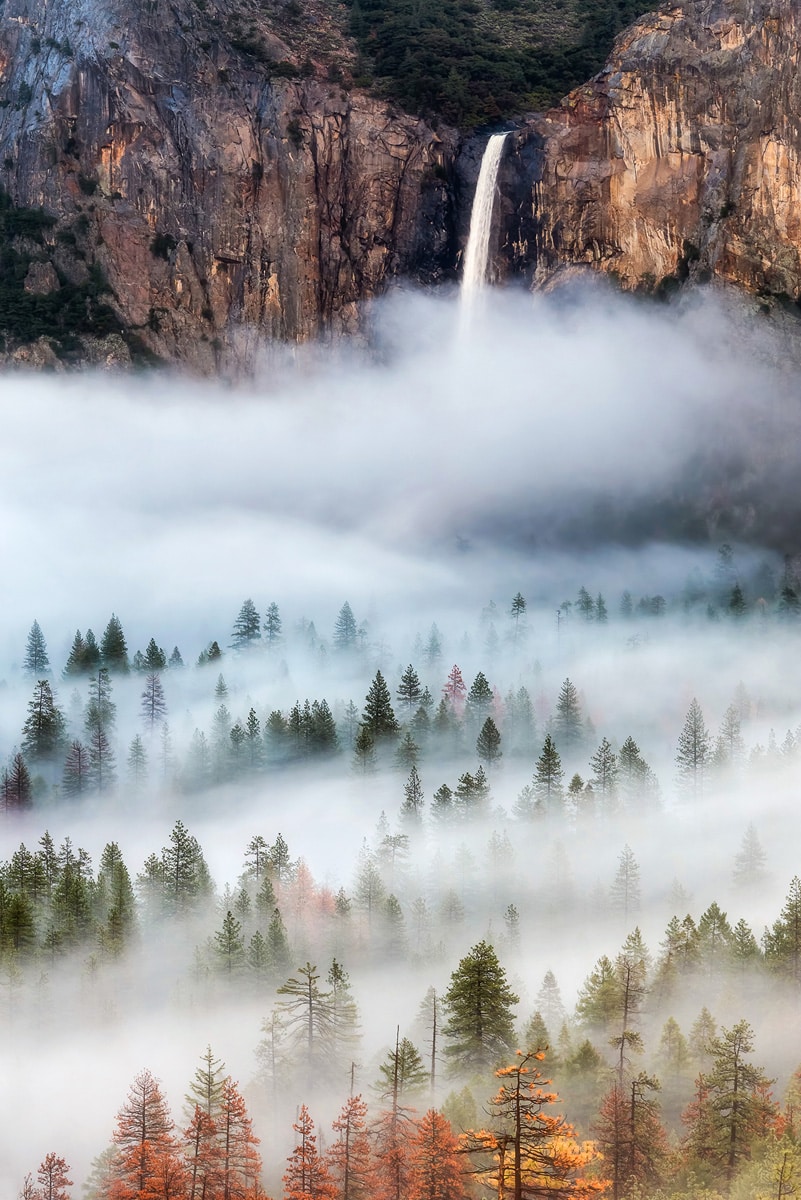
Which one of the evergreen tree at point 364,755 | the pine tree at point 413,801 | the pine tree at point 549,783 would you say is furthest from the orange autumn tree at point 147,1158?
the evergreen tree at point 364,755

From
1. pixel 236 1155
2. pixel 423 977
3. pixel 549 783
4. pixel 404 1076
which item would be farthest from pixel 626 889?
pixel 236 1155

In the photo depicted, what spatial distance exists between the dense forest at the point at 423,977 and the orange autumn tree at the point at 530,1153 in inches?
24.9

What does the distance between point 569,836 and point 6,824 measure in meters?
68.6

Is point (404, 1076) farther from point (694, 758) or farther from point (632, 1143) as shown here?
point (694, 758)

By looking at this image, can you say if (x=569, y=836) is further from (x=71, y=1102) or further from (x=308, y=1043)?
(x=71, y=1102)

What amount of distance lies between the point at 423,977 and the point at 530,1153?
66.7 m

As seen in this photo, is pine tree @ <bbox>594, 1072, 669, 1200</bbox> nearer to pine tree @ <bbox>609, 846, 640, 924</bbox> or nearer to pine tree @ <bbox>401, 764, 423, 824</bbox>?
pine tree @ <bbox>609, 846, 640, 924</bbox>

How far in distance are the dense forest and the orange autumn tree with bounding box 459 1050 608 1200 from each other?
634 millimetres

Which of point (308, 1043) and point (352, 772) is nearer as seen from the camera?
point (308, 1043)

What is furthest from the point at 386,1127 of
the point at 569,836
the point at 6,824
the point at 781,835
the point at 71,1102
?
the point at 6,824

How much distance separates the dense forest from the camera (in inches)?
4419

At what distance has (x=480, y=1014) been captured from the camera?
12456cm

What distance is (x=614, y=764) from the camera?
190 meters

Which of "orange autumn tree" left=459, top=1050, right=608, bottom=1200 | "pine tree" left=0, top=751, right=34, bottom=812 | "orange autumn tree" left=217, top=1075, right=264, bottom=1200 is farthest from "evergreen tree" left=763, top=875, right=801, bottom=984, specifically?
"pine tree" left=0, top=751, right=34, bottom=812
